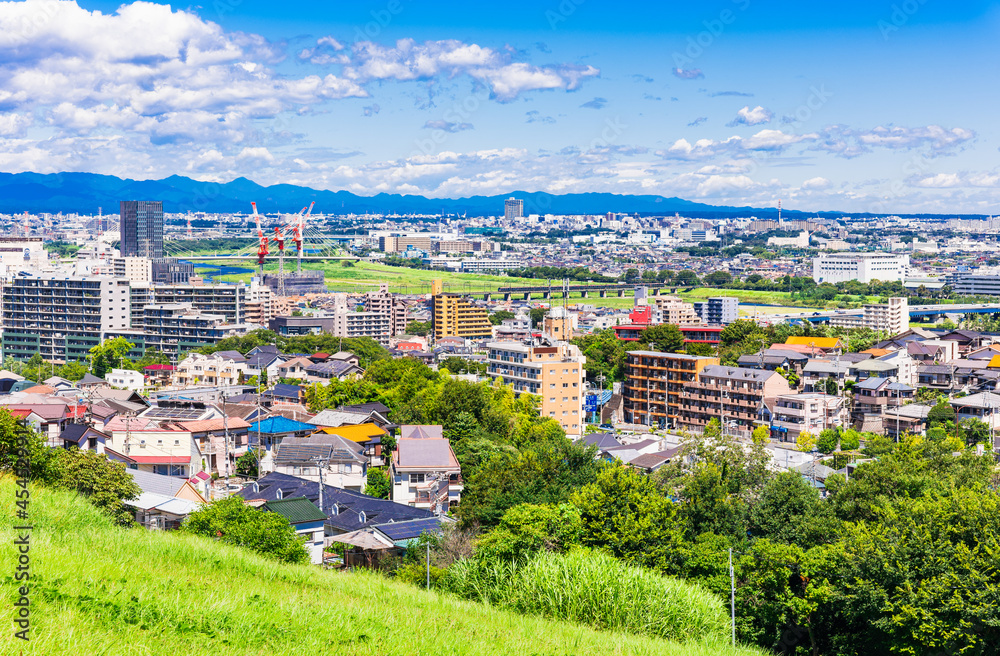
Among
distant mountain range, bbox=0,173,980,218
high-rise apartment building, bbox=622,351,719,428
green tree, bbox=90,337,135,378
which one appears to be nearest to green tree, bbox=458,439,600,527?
high-rise apartment building, bbox=622,351,719,428

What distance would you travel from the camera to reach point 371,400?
653 inches

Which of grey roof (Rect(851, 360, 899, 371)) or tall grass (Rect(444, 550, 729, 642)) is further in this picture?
grey roof (Rect(851, 360, 899, 371))

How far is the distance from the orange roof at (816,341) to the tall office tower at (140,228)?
41.3 m

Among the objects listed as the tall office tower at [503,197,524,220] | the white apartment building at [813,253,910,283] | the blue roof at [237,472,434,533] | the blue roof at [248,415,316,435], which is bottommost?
the blue roof at [237,472,434,533]

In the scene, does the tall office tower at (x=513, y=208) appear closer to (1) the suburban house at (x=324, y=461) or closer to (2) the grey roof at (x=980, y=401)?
(2) the grey roof at (x=980, y=401)

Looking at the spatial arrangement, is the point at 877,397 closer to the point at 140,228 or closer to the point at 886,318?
the point at 886,318

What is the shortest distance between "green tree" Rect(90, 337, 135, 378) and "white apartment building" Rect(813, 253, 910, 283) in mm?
44637

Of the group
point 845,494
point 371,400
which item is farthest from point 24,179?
point 845,494

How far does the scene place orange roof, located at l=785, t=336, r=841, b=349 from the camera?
2361cm

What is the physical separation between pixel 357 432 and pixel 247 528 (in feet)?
21.5

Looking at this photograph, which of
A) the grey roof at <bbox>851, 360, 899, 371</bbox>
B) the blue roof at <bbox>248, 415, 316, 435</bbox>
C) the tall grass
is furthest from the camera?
the grey roof at <bbox>851, 360, 899, 371</bbox>

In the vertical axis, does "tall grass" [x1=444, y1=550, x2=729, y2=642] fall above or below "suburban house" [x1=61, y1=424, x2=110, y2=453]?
above

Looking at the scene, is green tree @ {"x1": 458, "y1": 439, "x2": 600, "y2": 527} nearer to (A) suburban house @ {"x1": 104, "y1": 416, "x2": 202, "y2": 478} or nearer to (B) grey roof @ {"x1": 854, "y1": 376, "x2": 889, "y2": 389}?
(A) suburban house @ {"x1": 104, "y1": 416, "x2": 202, "y2": 478}

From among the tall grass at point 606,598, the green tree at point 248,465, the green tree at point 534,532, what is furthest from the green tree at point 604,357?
the tall grass at point 606,598
